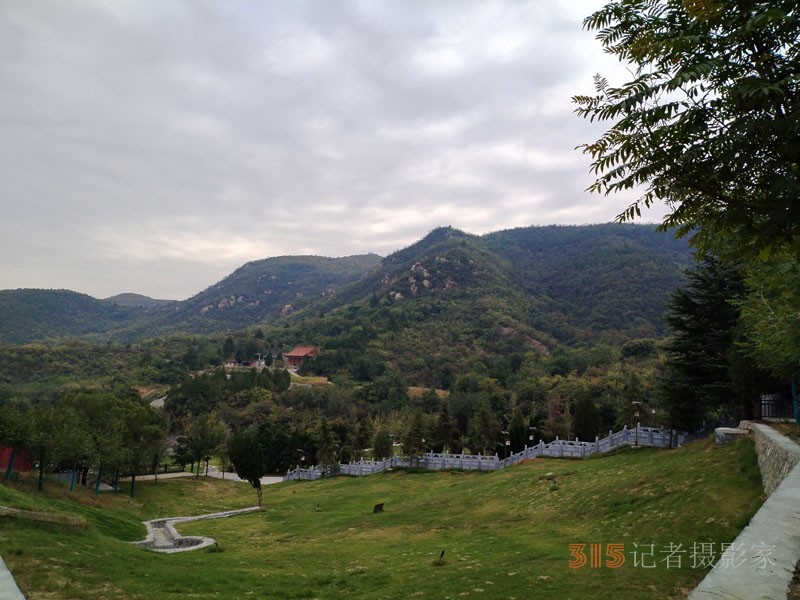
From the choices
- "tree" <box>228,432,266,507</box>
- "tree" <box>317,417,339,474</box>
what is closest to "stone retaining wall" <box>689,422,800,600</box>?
"tree" <box>228,432,266,507</box>

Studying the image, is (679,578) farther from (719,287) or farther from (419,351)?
(419,351)

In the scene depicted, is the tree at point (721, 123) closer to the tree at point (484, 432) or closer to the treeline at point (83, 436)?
the treeline at point (83, 436)

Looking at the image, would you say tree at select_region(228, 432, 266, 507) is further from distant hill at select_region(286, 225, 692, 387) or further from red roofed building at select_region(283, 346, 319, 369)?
red roofed building at select_region(283, 346, 319, 369)

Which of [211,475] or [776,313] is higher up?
[776,313]

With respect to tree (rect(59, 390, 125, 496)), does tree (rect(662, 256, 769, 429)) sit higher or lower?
higher

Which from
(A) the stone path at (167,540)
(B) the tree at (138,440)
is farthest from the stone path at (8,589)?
(B) the tree at (138,440)

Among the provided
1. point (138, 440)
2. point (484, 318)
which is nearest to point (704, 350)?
point (138, 440)

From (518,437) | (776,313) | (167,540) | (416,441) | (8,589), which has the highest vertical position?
(776,313)

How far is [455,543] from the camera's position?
57.2 ft

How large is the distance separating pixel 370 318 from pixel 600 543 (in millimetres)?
165246

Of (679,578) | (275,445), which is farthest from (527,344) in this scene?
(679,578)

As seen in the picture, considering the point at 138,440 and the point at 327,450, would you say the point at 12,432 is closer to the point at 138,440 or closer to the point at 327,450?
the point at 138,440

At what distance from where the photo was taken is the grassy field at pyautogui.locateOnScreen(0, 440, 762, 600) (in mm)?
11484

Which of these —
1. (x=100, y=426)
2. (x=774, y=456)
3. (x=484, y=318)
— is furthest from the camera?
(x=484, y=318)
